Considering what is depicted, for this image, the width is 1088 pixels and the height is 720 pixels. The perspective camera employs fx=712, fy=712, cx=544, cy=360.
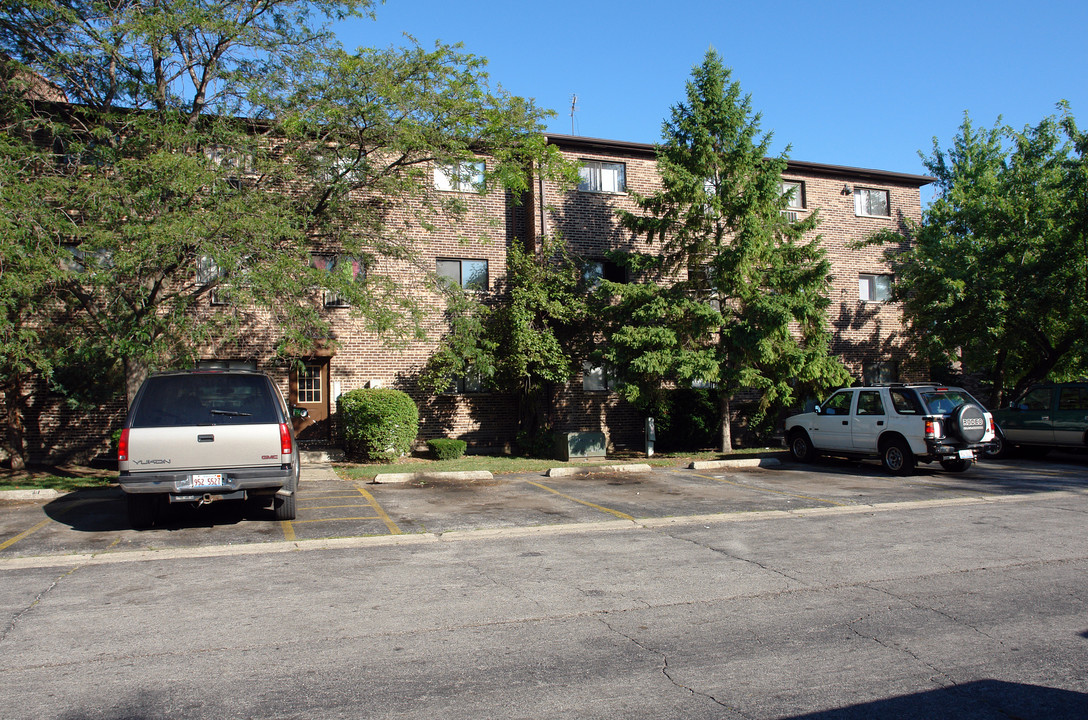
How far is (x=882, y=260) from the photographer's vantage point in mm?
23125

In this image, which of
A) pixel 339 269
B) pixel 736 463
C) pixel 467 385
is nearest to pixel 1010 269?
pixel 736 463

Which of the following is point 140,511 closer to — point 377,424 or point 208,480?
point 208,480

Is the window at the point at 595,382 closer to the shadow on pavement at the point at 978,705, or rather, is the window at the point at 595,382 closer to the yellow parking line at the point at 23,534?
the yellow parking line at the point at 23,534

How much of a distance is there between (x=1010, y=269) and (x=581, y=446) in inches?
484

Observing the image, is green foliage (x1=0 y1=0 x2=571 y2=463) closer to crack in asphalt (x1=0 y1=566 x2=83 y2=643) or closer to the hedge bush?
the hedge bush

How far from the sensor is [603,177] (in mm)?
20672

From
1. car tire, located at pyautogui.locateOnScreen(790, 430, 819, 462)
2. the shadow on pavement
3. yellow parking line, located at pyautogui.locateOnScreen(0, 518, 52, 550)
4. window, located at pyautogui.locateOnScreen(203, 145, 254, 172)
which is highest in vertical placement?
window, located at pyautogui.locateOnScreen(203, 145, 254, 172)

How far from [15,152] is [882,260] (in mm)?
22714

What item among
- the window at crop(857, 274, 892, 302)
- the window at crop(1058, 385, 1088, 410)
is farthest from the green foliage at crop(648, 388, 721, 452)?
the window at crop(1058, 385, 1088, 410)

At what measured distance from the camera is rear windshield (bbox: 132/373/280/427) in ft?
27.6

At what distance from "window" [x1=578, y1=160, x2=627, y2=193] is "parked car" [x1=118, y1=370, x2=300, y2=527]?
13.5 m

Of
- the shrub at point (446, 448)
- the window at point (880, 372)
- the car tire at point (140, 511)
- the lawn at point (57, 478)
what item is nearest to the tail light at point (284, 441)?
the car tire at point (140, 511)

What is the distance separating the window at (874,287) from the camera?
23.5 m

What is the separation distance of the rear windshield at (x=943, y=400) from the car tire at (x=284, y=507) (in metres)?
11.6
